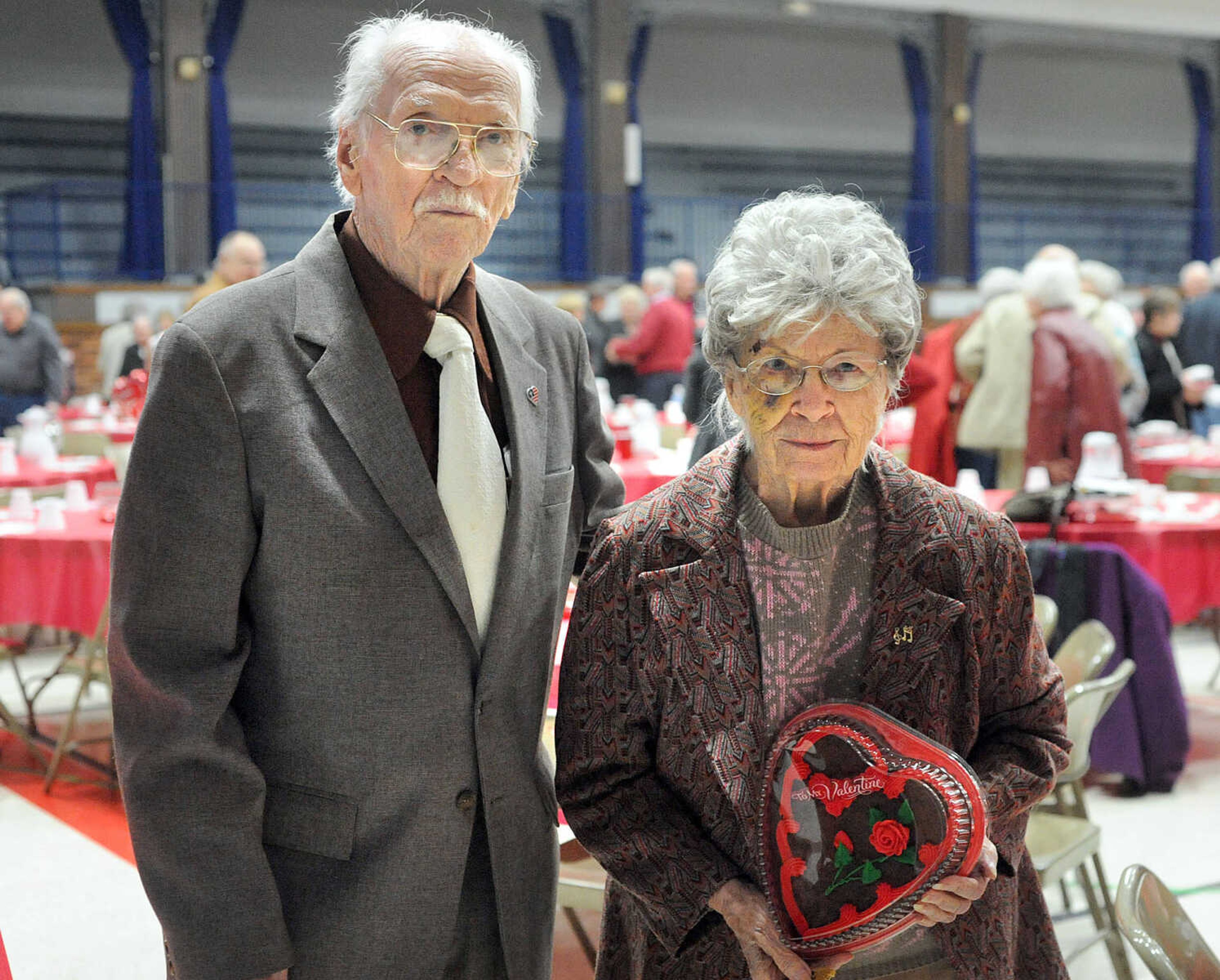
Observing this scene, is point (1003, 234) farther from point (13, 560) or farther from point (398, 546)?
point (398, 546)

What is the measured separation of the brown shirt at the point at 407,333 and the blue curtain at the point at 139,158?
1262 centimetres

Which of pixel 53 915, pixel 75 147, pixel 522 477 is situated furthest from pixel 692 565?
pixel 75 147

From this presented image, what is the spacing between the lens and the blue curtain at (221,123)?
13594 millimetres

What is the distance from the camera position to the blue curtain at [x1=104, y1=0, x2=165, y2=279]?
13.5m

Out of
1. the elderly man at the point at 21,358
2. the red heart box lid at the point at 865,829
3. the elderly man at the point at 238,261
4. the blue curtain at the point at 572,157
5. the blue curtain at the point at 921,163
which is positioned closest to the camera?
the red heart box lid at the point at 865,829

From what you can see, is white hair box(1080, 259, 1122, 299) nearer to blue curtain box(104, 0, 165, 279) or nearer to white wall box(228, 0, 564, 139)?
Result: white wall box(228, 0, 564, 139)

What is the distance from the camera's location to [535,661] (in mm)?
1685

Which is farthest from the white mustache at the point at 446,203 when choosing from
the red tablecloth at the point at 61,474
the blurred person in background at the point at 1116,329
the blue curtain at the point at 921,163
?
the blue curtain at the point at 921,163

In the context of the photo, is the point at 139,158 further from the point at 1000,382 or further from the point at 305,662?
the point at 305,662

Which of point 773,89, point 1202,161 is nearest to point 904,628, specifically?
point 773,89

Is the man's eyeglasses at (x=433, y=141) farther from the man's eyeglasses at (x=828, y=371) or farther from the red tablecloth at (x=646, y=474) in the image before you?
the red tablecloth at (x=646, y=474)

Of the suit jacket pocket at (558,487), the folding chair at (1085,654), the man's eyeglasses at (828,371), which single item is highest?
the man's eyeglasses at (828,371)

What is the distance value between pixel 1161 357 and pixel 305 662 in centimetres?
846

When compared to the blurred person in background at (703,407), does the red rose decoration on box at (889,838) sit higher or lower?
lower
